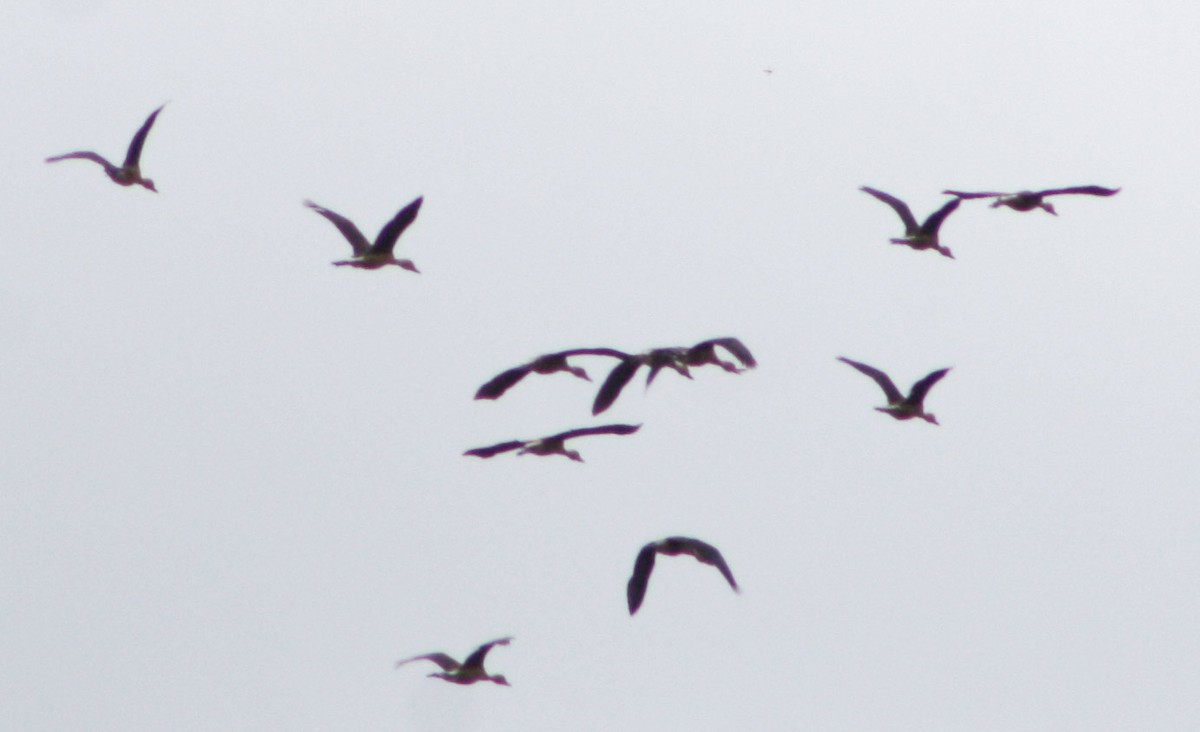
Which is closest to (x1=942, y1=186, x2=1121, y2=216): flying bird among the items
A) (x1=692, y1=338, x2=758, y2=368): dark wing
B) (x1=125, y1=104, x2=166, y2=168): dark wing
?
(x1=692, y1=338, x2=758, y2=368): dark wing

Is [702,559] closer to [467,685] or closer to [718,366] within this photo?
[718,366]

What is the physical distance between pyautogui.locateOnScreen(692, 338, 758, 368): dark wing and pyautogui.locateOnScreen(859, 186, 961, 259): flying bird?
3.92 metres

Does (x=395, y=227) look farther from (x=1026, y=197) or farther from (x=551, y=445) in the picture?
(x=1026, y=197)

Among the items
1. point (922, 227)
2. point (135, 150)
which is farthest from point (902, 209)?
point (135, 150)

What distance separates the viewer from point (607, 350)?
25625mm

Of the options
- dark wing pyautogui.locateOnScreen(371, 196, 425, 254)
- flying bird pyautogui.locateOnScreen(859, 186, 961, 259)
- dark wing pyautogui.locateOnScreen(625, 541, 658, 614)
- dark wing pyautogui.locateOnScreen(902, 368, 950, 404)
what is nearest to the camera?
dark wing pyautogui.locateOnScreen(625, 541, 658, 614)

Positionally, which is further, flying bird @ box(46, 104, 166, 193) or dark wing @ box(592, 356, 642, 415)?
flying bird @ box(46, 104, 166, 193)

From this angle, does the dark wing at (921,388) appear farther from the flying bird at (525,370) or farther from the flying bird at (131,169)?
the flying bird at (131,169)

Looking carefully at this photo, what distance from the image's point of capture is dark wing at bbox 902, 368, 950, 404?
88.3 ft

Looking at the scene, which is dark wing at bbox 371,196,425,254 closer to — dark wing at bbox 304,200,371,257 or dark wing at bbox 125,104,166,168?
dark wing at bbox 304,200,371,257

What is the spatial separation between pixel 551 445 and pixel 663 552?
9.43ft

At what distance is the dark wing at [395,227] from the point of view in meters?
25.3

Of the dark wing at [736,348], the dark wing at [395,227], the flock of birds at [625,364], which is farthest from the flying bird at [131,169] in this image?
the dark wing at [736,348]

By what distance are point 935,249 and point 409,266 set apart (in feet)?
23.4
